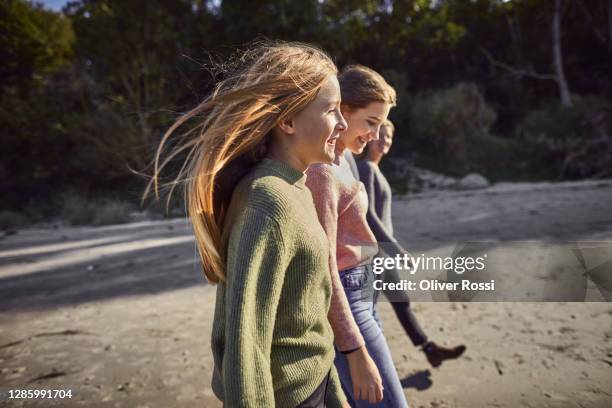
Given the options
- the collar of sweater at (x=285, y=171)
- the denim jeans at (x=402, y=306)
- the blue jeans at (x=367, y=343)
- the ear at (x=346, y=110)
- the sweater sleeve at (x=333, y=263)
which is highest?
the ear at (x=346, y=110)

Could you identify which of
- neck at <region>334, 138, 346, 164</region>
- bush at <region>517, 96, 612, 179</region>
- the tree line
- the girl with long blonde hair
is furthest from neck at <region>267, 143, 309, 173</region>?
bush at <region>517, 96, 612, 179</region>

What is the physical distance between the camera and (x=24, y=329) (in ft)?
11.9

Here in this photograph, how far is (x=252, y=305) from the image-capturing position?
0.97 metres

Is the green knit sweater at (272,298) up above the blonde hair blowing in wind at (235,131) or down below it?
below

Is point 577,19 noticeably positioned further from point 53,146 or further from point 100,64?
point 53,146

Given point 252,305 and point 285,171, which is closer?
point 252,305

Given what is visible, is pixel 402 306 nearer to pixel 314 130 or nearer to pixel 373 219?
pixel 373 219

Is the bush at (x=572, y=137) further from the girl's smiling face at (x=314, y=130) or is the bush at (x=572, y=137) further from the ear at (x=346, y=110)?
the girl's smiling face at (x=314, y=130)

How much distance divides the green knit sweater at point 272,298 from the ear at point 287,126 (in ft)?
0.37

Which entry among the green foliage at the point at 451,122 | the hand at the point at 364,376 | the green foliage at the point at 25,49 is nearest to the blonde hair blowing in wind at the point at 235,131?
the hand at the point at 364,376

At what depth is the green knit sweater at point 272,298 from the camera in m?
0.95

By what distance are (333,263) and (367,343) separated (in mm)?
430

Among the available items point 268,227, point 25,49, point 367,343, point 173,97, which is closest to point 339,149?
point 367,343

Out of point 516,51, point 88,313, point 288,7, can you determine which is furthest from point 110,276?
point 516,51
